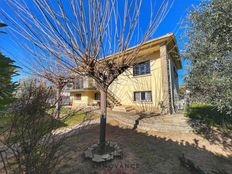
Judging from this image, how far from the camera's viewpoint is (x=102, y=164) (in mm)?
4613

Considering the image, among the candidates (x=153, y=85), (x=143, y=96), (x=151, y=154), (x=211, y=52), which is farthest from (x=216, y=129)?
(x=143, y=96)

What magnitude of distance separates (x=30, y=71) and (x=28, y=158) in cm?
432

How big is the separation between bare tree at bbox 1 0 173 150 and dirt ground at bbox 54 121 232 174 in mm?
2319

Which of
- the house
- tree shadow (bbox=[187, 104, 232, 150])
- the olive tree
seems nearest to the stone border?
the olive tree

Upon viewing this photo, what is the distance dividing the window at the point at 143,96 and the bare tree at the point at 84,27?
35.7 ft

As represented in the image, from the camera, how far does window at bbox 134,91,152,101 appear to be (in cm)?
1439

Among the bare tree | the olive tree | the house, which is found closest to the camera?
the bare tree

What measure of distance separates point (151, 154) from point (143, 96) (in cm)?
962

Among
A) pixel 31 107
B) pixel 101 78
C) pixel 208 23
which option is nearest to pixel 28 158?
pixel 31 107

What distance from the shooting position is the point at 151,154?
548 centimetres

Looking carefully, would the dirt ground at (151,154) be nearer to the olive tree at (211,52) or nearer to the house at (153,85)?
the olive tree at (211,52)

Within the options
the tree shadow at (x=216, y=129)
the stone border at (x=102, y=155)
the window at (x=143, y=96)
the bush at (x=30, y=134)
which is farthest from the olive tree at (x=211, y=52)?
the window at (x=143, y=96)

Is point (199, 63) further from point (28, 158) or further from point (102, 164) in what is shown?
point (28, 158)

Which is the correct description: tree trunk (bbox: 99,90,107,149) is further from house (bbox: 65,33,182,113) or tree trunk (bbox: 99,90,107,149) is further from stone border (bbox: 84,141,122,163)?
house (bbox: 65,33,182,113)
